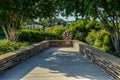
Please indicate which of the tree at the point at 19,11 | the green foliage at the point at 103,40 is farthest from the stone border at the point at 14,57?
the green foliage at the point at 103,40

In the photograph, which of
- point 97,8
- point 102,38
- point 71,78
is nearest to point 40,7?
point 97,8

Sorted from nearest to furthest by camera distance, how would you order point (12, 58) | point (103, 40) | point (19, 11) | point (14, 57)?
point (12, 58) → point (14, 57) → point (19, 11) → point (103, 40)

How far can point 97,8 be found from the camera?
1524 cm

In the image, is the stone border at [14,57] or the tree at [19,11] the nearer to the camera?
the stone border at [14,57]

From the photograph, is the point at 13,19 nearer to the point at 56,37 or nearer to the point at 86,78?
the point at 56,37

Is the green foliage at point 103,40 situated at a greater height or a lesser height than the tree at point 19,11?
lesser

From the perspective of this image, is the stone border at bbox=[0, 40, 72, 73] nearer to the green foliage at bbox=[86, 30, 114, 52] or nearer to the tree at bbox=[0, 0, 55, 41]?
the tree at bbox=[0, 0, 55, 41]

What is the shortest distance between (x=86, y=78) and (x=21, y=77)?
2.21 metres

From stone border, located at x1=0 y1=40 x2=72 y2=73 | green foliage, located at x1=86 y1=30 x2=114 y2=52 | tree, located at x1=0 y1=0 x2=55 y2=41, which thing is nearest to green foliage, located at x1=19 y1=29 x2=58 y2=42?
tree, located at x1=0 y1=0 x2=55 y2=41

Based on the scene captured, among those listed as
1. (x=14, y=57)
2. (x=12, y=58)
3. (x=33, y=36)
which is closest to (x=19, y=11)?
(x=14, y=57)

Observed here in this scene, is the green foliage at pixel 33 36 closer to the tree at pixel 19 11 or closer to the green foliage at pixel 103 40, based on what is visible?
the tree at pixel 19 11

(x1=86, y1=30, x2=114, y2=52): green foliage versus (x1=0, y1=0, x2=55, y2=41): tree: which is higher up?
(x1=0, y1=0, x2=55, y2=41): tree

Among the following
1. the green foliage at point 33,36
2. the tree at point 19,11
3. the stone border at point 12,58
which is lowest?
the stone border at point 12,58

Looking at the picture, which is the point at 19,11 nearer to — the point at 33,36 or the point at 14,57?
the point at 14,57
